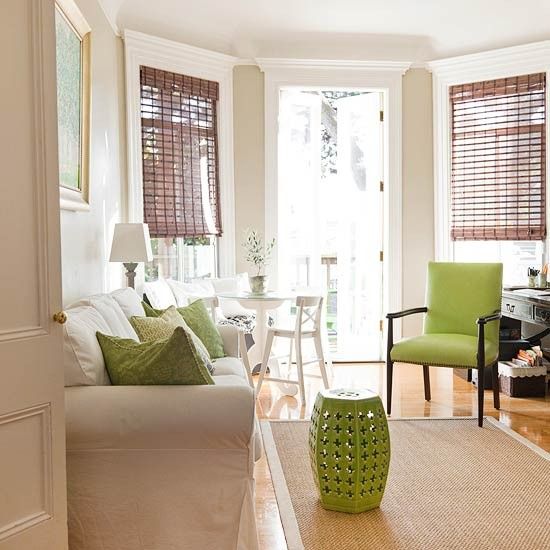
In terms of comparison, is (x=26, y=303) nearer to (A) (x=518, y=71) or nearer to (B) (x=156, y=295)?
(B) (x=156, y=295)

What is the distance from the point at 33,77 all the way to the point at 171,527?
1.59m

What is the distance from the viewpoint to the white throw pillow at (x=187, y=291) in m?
5.27

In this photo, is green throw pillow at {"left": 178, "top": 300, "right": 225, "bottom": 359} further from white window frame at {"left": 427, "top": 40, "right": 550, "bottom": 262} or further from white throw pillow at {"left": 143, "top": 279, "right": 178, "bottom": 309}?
white window frame at {"left": 427, "top": 40, "right": 550, "bottom": 262}

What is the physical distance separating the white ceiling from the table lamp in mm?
1800

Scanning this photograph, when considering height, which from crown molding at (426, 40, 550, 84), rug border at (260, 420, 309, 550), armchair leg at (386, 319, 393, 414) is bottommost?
rug border at (260, 420, 309, 550)

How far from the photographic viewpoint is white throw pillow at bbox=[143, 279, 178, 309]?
4.79m

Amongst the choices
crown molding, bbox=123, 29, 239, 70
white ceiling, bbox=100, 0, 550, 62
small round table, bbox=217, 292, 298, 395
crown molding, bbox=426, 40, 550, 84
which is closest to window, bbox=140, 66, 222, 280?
crown molding, bbox=123, 29, 239, 70

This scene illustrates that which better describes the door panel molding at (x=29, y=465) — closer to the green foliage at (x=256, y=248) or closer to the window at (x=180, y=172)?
the window at (x=180, y=172)

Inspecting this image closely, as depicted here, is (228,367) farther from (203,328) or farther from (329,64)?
(329,64)

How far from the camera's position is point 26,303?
2254 millimetres

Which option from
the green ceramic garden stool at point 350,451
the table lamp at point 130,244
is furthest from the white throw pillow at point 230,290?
the green ceramic garden stool at point 350,451

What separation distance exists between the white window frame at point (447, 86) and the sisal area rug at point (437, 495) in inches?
101

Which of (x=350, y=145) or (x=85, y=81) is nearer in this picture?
(x=85, y=81)

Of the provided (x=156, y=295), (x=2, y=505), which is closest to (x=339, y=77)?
(x=156, y=295)
